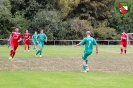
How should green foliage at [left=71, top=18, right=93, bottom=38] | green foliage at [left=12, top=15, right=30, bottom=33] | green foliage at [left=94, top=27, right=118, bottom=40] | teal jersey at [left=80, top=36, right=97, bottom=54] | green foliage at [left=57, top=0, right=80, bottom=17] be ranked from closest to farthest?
1. teal jersey at [left=80, top=36, right=97, bottom=54]
2. green foliage at [left=12, top=15, right=30, bottom=33]
3. green foliage at [left=71, top=18, right=93, bottom=38]
4. green foliage at [left=57, top=0, right=80, bottom=17]
5. green foliage at [left=94, top=27, right=118, bottom=40]

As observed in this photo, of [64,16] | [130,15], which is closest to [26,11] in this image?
[64,16]

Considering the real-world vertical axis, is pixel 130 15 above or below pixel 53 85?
above

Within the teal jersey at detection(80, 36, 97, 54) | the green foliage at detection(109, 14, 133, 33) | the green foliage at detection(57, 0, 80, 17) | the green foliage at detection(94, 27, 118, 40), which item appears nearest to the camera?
the teal jersey at detection(80, 36, 97, 54)

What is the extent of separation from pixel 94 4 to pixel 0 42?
849 inches

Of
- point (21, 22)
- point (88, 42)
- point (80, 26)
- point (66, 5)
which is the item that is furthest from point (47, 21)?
point (88, 42)

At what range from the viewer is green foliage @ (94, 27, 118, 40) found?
67019 mm

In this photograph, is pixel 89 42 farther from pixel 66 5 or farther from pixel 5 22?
pixel 66 5

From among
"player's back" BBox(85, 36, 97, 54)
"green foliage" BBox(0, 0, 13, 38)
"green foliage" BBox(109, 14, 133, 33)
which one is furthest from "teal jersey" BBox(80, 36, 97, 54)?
"green foliage" BBox(109, 14, 133, 33)

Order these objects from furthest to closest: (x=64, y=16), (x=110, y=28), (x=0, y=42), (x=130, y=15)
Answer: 1. (x=130, y=15)
2. (x=110, y=28)
3. (x=64, y=16)
4. (x=0, y=42)

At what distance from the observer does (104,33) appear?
6712 cm

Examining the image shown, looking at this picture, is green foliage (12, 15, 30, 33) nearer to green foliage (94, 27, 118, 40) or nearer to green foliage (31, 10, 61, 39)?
green foliage (31, 10, 61, 39)

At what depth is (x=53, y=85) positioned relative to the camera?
1255 centimetres

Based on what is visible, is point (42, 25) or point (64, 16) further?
point (64, 16)

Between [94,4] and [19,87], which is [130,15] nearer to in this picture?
[94,4]
